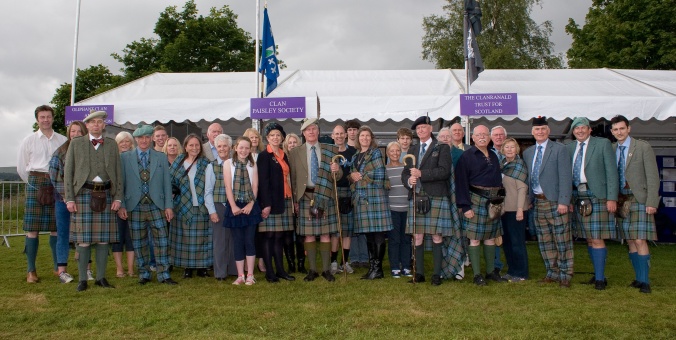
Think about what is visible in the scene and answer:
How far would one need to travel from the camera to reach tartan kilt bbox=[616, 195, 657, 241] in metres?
5.16

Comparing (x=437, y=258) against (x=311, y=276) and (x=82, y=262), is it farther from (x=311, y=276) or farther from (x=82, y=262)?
(x=82, y=262)

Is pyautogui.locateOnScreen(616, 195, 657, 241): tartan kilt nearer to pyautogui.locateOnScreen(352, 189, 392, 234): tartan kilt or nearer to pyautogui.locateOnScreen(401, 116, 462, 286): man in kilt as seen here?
pyautogui.locateOnScreen(401, 116, 462, 286): man in kilt

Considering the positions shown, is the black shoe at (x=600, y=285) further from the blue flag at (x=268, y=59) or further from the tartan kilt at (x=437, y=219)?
the blue flag at (x=268, y=59)

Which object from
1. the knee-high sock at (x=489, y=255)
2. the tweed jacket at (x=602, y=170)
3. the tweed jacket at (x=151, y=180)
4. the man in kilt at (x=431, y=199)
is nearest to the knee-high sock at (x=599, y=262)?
the tweed jacket at (x=602, y=170)

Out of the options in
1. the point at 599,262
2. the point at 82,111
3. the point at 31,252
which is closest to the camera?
the point at 599,262

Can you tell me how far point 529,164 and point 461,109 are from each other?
2.37m

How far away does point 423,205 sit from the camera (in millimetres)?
5492

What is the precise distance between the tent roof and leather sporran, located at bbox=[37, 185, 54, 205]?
2655 millimetres

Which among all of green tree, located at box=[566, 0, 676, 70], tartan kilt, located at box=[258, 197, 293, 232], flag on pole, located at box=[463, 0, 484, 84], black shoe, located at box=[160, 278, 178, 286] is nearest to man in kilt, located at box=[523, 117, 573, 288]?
tartan kilt, located at box=[258, 197, 293, 232]

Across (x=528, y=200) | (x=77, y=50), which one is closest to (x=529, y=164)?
(x=528, y=200)

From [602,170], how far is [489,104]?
9.10 ft

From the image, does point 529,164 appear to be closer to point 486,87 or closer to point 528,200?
point 528,200

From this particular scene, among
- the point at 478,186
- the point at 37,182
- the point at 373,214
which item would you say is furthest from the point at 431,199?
the point at 37,182

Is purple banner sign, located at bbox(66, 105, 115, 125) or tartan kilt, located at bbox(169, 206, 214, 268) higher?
purple banner sign, located at bbox(66, 105, 115, 125)
